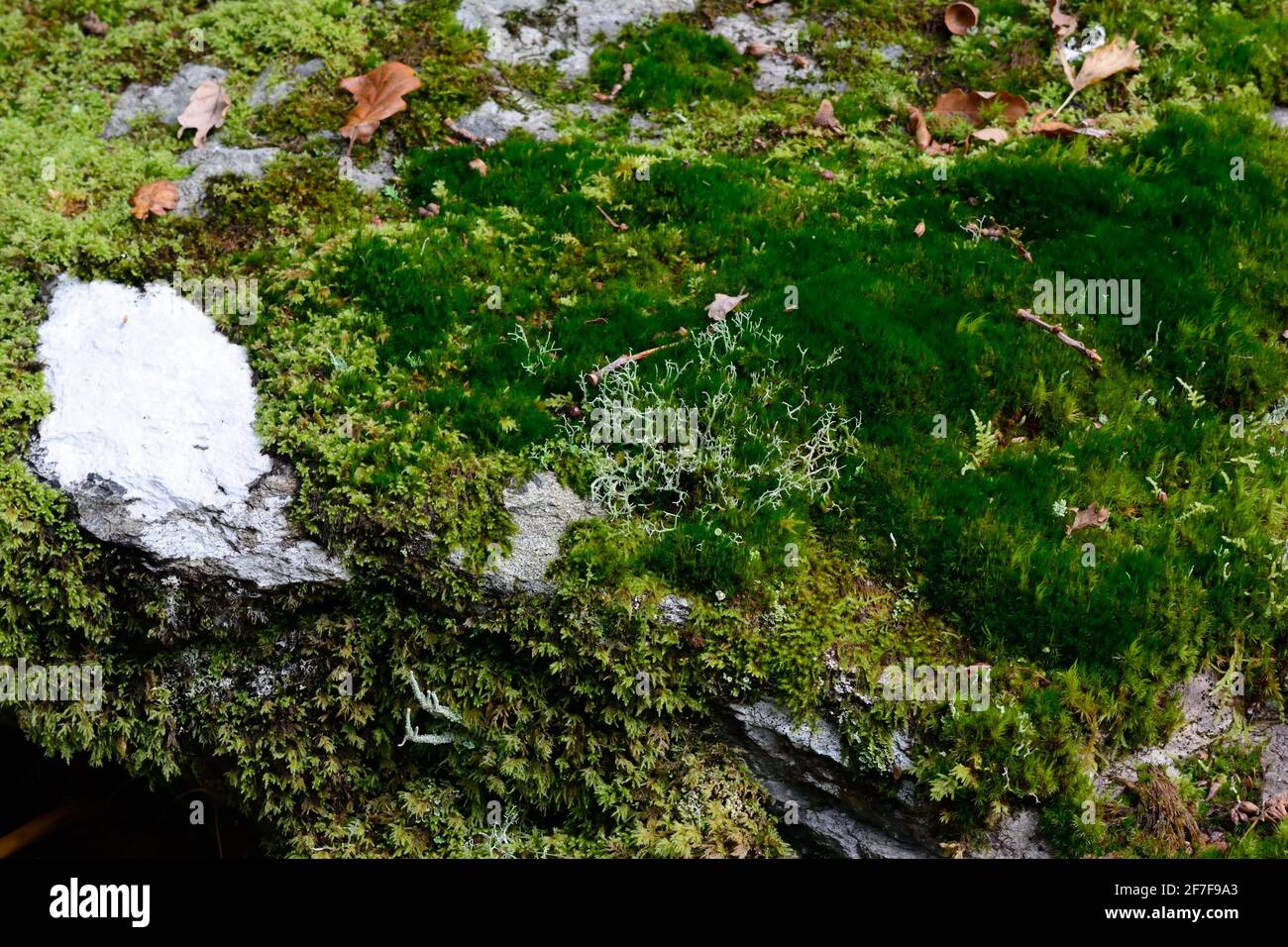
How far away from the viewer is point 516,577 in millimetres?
5598

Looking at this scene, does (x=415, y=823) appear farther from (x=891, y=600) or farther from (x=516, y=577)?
(x=891, y=600)

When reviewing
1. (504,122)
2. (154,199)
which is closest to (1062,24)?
(504,122)

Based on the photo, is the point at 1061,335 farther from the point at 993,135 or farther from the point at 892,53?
the point at 892,53

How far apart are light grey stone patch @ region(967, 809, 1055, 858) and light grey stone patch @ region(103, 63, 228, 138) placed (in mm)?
7641

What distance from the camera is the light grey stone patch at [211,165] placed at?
7.20 m

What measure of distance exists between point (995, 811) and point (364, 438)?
4.07 m

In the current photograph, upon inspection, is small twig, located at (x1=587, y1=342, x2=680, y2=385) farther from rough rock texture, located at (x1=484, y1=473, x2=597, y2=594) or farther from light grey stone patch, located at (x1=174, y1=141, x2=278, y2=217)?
light grey stone patch, located at (x1=174, y1=141, x2=278, y2=217)

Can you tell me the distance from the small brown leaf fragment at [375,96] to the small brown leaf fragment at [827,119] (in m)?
3.22

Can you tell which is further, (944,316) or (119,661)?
(944,316)

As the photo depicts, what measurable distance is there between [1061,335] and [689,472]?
2691 mm

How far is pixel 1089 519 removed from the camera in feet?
18.7

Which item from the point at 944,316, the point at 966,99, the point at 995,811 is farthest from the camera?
the point at 966,99

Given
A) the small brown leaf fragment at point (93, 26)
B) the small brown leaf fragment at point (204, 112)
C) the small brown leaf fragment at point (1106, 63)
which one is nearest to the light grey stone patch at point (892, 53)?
the small brown leaf fragment at point (1106, 63)

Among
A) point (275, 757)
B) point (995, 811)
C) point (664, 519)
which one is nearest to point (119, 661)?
point (275, 757)
